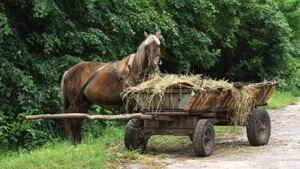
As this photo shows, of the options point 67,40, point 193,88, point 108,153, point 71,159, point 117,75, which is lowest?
point 108,153

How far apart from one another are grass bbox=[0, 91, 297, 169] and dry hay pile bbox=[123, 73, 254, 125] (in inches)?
30.0

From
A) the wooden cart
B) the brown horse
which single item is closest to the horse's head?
the brown horse

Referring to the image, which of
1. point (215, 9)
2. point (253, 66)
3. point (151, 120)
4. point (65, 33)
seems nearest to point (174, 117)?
point (151, 120)

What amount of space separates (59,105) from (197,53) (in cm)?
596

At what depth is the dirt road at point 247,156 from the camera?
29.9ft

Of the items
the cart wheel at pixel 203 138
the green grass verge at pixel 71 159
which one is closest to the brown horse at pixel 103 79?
the cart wheel at pixel 203 138

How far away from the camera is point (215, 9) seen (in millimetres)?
19281

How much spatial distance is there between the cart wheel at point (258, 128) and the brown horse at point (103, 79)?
219 cm

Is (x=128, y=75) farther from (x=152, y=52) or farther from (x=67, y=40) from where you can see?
(x=67, y=40)

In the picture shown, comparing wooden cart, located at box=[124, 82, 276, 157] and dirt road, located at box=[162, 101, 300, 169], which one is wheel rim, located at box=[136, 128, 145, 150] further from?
dirt road, located at box=[162, 101, 300, 169]

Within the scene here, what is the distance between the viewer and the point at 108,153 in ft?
31.6

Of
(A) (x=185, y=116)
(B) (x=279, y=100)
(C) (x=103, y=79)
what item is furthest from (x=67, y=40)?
(B) (x=279, y=100)

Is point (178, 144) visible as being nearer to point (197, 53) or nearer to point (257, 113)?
point (257, 113)

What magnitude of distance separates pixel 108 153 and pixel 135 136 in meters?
0.84
